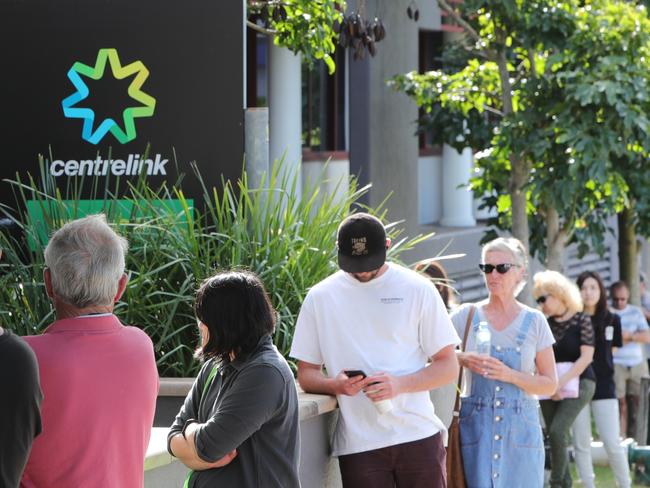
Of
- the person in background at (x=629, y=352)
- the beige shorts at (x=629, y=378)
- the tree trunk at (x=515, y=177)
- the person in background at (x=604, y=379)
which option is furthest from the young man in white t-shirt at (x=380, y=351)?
the beige shorts at (x=629, y=378)

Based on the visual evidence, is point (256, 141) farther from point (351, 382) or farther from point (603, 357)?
point (603, 357)

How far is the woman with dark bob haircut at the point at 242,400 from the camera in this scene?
4.18 m

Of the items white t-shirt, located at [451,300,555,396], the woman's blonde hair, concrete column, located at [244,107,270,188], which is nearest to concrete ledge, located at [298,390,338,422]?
white t-shirt, located at [451,300,555,396]

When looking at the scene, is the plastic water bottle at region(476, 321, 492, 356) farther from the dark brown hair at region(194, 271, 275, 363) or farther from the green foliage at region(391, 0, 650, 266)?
the green foliage at region(391, 0, 650, 266)

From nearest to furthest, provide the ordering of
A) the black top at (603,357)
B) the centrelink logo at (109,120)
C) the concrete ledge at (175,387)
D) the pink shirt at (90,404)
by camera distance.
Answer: the pink shirt at (90,404) < the concrete ledge at (175,387) < the centrelink logo at (109,120) < the black top at (603,357)

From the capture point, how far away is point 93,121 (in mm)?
8312

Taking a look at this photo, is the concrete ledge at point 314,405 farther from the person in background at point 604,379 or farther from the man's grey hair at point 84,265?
the person in background at point 604,379

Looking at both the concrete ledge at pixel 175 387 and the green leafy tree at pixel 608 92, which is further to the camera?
the green leafy tree at pixel 608 92

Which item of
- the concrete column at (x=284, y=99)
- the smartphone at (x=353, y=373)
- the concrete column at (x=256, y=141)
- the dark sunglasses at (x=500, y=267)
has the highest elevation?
the concrete column at (x=284, y=99)

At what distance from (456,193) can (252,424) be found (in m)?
17.9

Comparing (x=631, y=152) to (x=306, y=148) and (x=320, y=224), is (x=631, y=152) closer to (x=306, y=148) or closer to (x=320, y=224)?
(x=320, y=224)

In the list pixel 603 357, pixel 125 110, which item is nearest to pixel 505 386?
pixel 125 110

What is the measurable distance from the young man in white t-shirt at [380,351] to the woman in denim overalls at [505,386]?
3.51 feet

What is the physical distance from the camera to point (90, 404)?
3734mm
